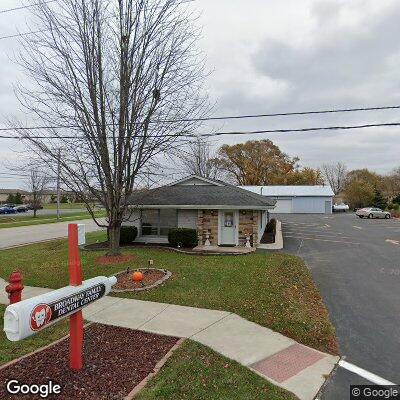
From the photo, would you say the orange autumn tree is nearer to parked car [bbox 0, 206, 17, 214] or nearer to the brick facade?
parked car [bbox 0, 206, 17, 214]

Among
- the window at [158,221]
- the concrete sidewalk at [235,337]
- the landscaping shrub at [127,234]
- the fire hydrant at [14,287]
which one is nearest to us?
the concrete sidewalk at [235,337]

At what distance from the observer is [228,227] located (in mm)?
17297

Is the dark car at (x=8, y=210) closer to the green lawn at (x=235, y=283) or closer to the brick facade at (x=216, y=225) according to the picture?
the green lawn at (x=235, y=283)

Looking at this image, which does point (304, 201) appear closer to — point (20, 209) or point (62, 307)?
point (20, 209)

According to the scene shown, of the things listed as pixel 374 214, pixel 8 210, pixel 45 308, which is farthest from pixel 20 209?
pixel 45 308

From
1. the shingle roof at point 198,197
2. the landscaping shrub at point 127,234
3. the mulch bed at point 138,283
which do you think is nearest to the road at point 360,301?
the shingle roof at point 198,197

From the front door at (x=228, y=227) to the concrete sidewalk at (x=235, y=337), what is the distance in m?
9.30

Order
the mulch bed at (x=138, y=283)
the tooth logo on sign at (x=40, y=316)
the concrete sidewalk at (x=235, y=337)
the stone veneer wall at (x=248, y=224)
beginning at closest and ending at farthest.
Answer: the tooth logo on sign at (x=40, y=316)
the concrete sidewalk at (x=235, y=337)
the mulch bed at (x=138, y=283)
the stone veneer wall at (x=248, y=224)

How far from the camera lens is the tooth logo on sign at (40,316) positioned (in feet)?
13.0

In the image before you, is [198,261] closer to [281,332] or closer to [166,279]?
[166,279]

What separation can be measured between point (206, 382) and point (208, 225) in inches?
504

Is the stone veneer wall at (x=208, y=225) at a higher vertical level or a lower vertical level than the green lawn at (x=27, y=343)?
higher

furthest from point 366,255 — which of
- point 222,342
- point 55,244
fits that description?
point 55,244

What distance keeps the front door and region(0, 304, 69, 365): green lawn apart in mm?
11117
